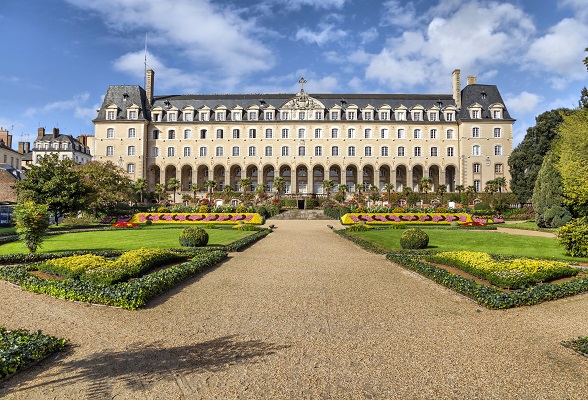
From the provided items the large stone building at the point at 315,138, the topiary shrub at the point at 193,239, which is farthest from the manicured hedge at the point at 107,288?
the large stone building at the point at 315,138

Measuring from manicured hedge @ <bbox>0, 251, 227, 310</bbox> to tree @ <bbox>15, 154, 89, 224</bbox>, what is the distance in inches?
714

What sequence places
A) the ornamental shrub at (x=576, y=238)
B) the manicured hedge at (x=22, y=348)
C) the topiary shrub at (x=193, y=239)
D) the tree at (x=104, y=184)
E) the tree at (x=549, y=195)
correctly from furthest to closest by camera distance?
1. the tree at (x=104, y=184)
2. the tree at (x=549, y=195)
3. the topiary shrub at (x=193, y=239)
4. the ornamental shrub at (x=576, y=238)
5. the manicured hedge at (x=22, y=348)

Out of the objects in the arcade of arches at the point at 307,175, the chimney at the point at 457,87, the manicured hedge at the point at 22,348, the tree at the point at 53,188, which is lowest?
the manicured hedge at the point at 22,348

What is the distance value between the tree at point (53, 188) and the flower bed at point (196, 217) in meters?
5.89

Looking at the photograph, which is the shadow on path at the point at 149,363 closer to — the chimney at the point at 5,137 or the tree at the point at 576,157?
the tree at the point at 576,157

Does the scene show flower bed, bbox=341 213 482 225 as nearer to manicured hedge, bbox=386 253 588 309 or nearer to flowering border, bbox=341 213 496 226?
flowering border, bbox=341 213 496 226

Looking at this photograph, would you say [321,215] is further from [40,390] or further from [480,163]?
[40,390]

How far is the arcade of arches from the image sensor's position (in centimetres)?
5744

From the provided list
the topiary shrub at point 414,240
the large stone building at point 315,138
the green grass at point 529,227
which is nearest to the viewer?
the topiary shrub at point 414,240

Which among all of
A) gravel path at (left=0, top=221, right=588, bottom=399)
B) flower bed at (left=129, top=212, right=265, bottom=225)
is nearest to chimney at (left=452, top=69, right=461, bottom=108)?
flower bed at (left=129, top=212, right=265, bottom=225)

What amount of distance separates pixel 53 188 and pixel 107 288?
22.3 meters

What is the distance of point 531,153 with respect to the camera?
41938 millimetres

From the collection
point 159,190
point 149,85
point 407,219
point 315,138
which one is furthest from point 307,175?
point 407,219

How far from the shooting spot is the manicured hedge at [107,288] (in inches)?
297
